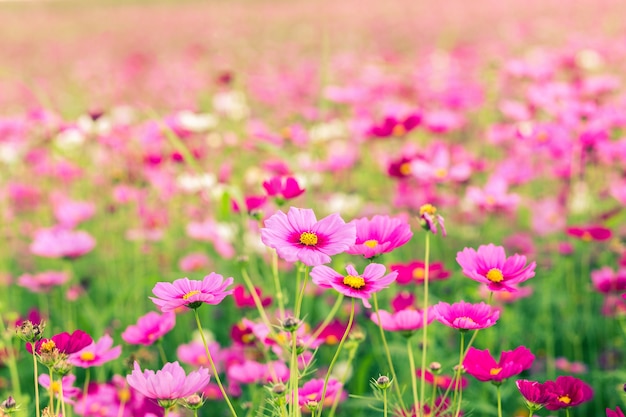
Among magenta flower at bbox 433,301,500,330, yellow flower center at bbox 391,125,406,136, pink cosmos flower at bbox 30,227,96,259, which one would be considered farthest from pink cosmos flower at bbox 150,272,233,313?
yellow flower center at bbox 391,125,406,136

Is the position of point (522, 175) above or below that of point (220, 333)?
above

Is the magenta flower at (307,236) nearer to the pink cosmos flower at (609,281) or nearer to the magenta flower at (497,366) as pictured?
the magenta flower at (497,366)

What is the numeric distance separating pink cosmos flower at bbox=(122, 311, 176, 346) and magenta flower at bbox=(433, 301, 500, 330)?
1.16 ft

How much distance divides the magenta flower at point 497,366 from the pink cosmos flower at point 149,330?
37cm

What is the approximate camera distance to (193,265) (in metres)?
1.67

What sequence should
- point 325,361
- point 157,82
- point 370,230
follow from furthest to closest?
point 157,82 < point 325,361 < point 370,230

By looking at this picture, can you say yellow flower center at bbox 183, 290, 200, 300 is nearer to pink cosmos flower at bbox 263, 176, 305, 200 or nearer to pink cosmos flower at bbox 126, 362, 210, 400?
pink cosmos flower at bbox 126, 362, 210, 400

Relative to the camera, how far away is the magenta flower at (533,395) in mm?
697

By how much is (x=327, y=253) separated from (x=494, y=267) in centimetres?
21

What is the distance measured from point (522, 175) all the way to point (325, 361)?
65cm

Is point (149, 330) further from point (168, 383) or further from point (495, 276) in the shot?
point (495, 276)

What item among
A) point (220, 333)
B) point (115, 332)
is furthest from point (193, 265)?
point (115, 332)

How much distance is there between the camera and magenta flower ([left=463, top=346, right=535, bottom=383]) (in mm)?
734

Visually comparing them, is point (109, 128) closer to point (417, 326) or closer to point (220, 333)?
point (220, 333)
